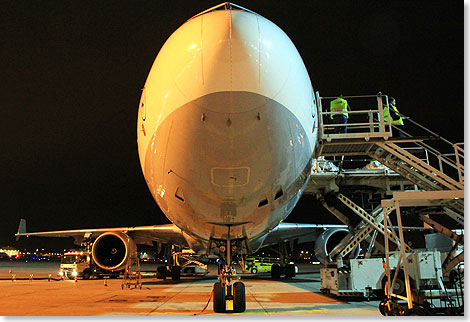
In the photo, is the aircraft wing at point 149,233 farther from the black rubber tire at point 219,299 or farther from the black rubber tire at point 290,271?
the black rubber tire at point 219,299

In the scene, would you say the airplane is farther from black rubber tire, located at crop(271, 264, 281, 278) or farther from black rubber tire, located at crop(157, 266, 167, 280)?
black rubber tire, located at crop(271, 264, 281, 278)

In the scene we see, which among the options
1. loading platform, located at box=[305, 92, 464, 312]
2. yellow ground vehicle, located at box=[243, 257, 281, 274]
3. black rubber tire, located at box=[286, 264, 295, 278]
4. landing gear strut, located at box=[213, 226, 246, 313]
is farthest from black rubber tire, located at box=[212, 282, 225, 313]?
yellow ground vehicle, located at box=[243, 257, 281, 274]

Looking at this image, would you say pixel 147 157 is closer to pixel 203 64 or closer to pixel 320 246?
pixel 203 64

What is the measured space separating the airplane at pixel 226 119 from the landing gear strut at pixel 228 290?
5.57 ft

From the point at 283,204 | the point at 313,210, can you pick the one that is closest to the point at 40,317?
the point at 283,204

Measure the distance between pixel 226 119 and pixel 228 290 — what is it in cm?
379

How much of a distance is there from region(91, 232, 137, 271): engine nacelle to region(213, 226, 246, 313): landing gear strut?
790cm

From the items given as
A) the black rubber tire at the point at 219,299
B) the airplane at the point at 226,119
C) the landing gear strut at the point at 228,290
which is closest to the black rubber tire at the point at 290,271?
the landing gear strut at the point at 228,290

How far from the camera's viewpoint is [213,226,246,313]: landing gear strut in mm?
6016

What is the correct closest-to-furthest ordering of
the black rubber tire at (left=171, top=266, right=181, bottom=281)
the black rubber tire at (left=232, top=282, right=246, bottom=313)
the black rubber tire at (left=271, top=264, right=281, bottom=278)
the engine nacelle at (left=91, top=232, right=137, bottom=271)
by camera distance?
the black rubber tire at (left=232, top=282, right=246, bottom=313) → the engine nacelle at (left=91, top=232, right=137, bottom=271) → the black rubber tire at (left=171, top=266, right=181, bottom=281) → the black rubber tire at (left=271, top=264, right=281, bottom=278)

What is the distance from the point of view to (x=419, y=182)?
24.8ft

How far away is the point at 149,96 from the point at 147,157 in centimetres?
69

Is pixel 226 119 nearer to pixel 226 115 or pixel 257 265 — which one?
pixel 226 115

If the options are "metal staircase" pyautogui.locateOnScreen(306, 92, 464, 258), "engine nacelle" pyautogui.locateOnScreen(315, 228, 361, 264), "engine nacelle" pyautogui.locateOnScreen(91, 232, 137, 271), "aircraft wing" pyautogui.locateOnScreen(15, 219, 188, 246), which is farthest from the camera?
"aircraft wing" pyautogui.locateOnScreen(15, 219, 188, 246)
